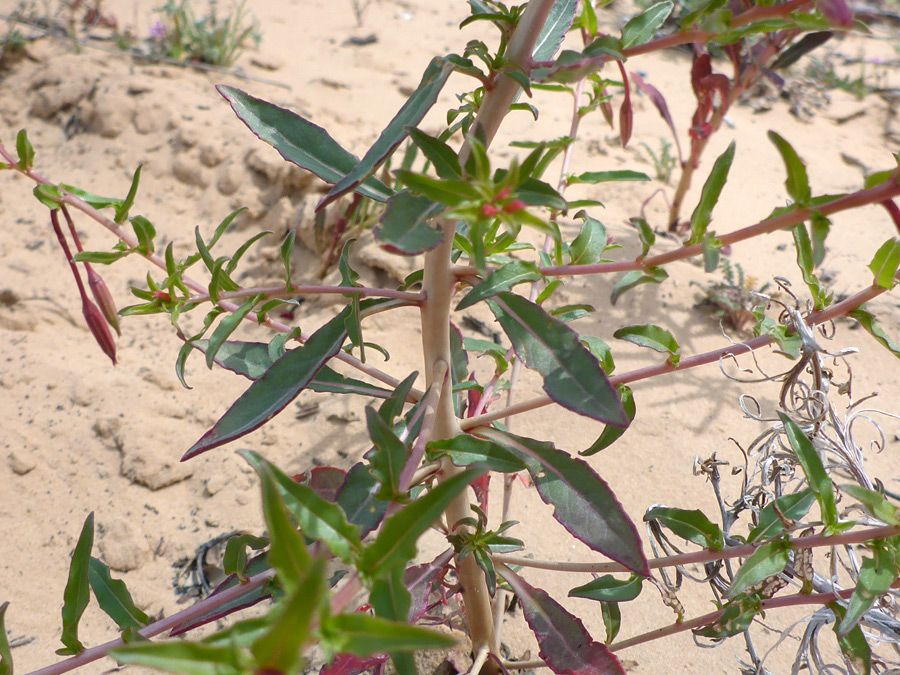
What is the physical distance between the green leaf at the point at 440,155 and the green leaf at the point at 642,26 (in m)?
0.29

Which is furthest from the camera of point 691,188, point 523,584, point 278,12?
point 278,12

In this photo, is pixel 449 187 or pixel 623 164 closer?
pixel 449 187

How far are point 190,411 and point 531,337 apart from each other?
5.07ft

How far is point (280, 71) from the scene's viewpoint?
3.84 m

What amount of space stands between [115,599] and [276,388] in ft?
1.65

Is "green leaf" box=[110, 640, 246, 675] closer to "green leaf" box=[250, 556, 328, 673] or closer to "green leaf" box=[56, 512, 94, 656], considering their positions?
"green leaf" box=[250, 556, 328, 673]

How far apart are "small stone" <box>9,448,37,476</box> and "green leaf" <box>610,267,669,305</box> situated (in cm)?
180

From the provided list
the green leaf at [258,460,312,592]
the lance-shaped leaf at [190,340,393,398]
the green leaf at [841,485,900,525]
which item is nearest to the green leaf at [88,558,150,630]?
the lance-shaped leaf at [190,340,393,398]

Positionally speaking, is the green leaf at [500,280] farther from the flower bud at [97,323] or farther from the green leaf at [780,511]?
the flower bud at [97,323]

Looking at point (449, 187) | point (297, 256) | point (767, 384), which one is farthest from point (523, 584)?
point (297, 256)

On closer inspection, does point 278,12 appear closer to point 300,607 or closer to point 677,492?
point 677,492

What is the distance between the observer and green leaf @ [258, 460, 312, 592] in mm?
582

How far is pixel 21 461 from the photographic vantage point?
1956 mm

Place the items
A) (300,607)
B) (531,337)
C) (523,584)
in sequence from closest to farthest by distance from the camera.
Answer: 1. (300,607)
2. (531,337)
3. (523,584)
